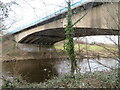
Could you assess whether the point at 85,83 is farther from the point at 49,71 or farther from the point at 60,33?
the point at 60,33

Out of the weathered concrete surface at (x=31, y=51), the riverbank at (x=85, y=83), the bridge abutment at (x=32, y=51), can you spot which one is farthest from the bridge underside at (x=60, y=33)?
the riverbank at (x=85, y=83)

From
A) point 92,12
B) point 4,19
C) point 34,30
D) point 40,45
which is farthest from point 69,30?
point 40,45

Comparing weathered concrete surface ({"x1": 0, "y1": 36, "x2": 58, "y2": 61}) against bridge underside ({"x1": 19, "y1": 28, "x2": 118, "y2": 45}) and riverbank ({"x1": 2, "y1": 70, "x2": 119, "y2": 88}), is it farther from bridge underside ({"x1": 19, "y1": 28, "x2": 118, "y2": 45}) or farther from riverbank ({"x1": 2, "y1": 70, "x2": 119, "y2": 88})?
riverbank ({"x1": 2, "y1": 70, "x2": 119, "y2": 88})

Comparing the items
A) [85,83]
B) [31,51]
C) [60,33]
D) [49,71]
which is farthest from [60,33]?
[85,83]

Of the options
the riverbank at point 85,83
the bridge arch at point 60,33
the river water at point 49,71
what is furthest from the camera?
the river water at point 49,71

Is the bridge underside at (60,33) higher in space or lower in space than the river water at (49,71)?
higher

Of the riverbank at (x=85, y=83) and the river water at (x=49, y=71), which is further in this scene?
the river water at (x=49, y=71)

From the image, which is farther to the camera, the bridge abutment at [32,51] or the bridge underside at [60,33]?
the bridge abutment at [32,51]

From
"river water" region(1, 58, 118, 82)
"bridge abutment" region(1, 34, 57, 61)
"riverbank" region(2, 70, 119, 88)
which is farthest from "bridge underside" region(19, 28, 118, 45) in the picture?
"river water" region(1, 58, 118, 82)

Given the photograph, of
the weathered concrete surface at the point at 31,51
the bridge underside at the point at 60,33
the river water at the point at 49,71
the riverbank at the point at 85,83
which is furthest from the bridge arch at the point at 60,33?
the river water at the point at 49,71

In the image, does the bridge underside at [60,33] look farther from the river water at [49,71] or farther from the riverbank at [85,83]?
the river water at [49,71]

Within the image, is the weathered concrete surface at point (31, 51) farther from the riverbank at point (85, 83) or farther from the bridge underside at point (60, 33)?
the riverbank at point (85, 83)

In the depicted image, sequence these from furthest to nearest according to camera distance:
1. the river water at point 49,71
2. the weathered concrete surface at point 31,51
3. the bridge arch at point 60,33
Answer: the weathered concrete surface at point 31,51 → the river water at point 49,71 → the bridge arch at point 60,33

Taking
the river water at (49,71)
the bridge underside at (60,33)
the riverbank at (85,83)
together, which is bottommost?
the river water at (49,71)
